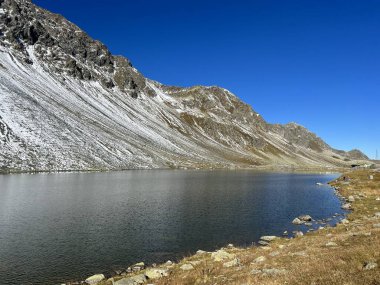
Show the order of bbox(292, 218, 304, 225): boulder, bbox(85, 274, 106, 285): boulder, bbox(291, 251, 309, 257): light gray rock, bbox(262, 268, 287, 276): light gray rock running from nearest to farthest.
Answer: bbox(262, 268, 287, 276): light gray rock < bbox(291, 251, 309, 257): light gray rock < bbox(85, 274, 106, 285): boulder < bbox(292, 218, 304, 225): boulder

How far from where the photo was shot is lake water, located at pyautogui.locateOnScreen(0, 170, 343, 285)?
30406mm

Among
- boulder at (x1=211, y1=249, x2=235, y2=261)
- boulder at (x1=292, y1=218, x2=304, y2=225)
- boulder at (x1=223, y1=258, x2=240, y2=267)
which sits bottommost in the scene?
boulder at (x1=292, y1=218, x2=304, y2=225)

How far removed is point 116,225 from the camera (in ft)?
147

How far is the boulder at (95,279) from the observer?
25234 mm

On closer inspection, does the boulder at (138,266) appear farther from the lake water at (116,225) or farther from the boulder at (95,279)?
the boulder at (95,279)

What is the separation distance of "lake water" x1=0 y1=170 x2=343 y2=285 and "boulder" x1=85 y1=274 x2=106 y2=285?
174cm

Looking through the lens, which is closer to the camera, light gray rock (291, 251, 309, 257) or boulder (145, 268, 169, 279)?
light gray rock (291, 251, 309, 257)

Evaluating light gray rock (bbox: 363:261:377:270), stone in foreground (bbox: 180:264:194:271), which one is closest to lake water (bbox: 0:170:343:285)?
stone in foreground (bbox: 180:264:194:271)

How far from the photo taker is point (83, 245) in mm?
35406

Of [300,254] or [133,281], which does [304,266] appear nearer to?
[300,254]

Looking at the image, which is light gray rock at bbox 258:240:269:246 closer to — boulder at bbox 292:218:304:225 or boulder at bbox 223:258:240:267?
boulder at bbox 223:258:240:267

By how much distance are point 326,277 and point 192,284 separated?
800 centimetres

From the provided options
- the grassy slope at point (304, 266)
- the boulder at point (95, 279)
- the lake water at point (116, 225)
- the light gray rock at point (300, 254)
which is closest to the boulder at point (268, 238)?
the lake water at point (116, 225)

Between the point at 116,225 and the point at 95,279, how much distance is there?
1940 centimetres
